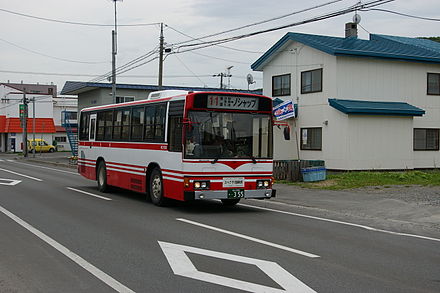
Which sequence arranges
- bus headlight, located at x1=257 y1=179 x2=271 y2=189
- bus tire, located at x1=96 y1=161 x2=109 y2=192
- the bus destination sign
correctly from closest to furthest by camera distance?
the bus destination sign, bus headlight, located at x1=257 y1=179 x2=271 y2=189, bus tire, located at x1=96 y1=161 x2=109 y2=192

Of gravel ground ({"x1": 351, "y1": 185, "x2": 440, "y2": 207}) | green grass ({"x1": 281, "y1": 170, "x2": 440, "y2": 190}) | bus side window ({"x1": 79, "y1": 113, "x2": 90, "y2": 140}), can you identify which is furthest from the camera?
green grass ({"x1": 281, "y1": 170, "x2": 440, "y2": 190})

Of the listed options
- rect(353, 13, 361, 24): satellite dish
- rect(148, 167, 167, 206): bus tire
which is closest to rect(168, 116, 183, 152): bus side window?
rect(148, 167, 167, 206): bus tire

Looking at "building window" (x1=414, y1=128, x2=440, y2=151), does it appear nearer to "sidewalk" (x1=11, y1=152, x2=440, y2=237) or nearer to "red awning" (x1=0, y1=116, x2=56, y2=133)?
"sidewalk" (x1=11, y1=152, x2=440, y2=237)

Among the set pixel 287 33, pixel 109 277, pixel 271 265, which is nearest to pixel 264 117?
pixel 271 265

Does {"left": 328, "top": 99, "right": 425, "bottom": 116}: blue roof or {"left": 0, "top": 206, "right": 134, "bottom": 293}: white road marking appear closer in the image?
{"left": 0, "top": 206, "right": 134, "bottom": 293}: white road marking

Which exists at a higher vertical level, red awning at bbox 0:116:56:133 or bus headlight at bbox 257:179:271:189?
red awning at bbox 0:116:56:133

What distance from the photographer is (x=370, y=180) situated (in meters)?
21.9

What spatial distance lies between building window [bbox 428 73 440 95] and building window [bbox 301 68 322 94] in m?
6.19

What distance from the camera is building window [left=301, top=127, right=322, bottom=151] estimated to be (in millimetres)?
26625

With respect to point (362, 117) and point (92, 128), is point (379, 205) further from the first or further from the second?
point (92, 128)

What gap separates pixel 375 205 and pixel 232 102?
5.30 meters

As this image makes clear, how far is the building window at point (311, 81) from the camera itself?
26.8 m

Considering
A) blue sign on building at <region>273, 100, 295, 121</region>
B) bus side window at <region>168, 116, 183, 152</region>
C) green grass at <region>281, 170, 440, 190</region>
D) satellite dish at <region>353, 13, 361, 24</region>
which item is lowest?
green grass at <region>281, 170, 440, 190</region>

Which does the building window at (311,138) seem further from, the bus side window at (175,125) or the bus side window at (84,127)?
the bus side window at (175,125)
